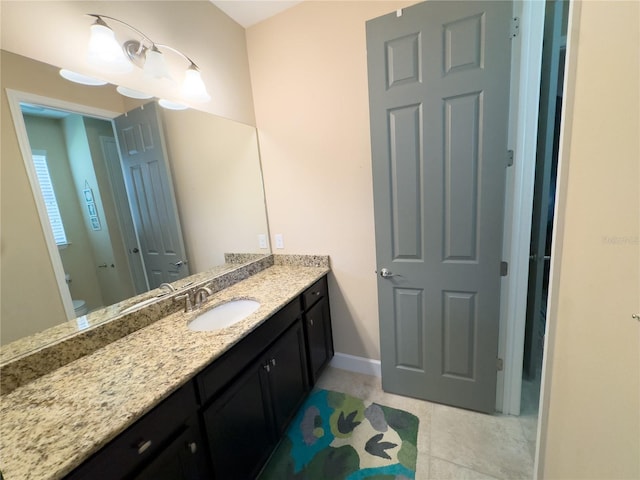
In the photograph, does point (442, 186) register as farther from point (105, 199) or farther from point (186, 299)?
point (105, 199)

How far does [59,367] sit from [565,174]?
6.23 ft

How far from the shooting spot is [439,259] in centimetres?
153

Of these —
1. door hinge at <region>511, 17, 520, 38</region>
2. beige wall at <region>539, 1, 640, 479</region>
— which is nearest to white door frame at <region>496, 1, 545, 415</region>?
door hinge at <region>511, 17, 520, 38</region>

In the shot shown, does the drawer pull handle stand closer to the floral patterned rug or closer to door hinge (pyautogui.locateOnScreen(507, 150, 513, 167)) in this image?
the floral patterned rug

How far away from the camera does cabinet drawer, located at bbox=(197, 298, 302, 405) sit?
978mm

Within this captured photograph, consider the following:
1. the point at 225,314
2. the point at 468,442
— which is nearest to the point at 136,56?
the point at 225,314

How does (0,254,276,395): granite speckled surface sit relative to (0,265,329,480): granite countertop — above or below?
above

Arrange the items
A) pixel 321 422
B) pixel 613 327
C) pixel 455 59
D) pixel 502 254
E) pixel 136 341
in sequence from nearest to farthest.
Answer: pixel 613 327, pixel 136 341, pixel 455 59, pixel 502 254, pixel 321 422

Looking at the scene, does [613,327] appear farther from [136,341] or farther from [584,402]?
[136,341]

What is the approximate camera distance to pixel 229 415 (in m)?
1.08

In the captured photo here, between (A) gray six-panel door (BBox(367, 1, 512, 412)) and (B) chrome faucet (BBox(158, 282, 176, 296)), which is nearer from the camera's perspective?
(A) gray six-panel door (BBox(367, 1, 512, 412))

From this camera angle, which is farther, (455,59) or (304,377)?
(304,377)

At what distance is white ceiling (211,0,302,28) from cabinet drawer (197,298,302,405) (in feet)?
6.53

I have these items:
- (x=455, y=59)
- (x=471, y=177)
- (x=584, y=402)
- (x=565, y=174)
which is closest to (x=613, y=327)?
(x=584, y=402)
